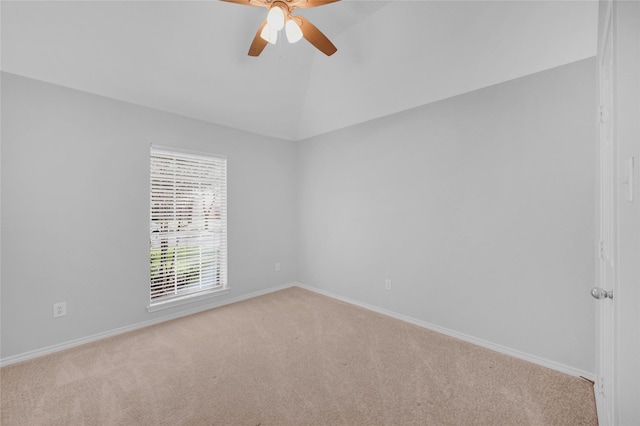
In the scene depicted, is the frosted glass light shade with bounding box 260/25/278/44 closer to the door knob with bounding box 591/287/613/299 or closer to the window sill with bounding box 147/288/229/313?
the door knob with bounding box 591/287/613/299

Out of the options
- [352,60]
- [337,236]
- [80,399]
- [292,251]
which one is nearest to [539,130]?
[352,60]

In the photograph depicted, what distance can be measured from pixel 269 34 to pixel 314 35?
0.35 m

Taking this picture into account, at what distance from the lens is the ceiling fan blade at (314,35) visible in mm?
1811

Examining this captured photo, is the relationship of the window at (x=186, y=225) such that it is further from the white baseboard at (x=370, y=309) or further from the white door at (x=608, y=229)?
the white door at (x=608, y=229)

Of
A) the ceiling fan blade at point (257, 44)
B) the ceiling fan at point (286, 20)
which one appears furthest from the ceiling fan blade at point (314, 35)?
the ceiling fan blade at point (257, 44)

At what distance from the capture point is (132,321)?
2912 mm

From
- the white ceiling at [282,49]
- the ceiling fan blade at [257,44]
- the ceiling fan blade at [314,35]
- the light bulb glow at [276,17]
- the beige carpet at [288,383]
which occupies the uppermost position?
the white ceiling at [282,49]

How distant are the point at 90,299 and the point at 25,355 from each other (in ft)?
1.90

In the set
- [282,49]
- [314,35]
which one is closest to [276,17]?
[314,35]

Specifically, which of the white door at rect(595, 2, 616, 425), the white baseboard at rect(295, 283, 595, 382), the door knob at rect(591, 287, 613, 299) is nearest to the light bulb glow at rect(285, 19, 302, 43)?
the white door at rect(595, 2, 616, 425)

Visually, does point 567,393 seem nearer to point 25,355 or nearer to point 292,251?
point 292,251

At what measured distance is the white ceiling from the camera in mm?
2076

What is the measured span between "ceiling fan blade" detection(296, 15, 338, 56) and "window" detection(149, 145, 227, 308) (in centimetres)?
215

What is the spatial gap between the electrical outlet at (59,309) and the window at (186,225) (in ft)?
2.40
